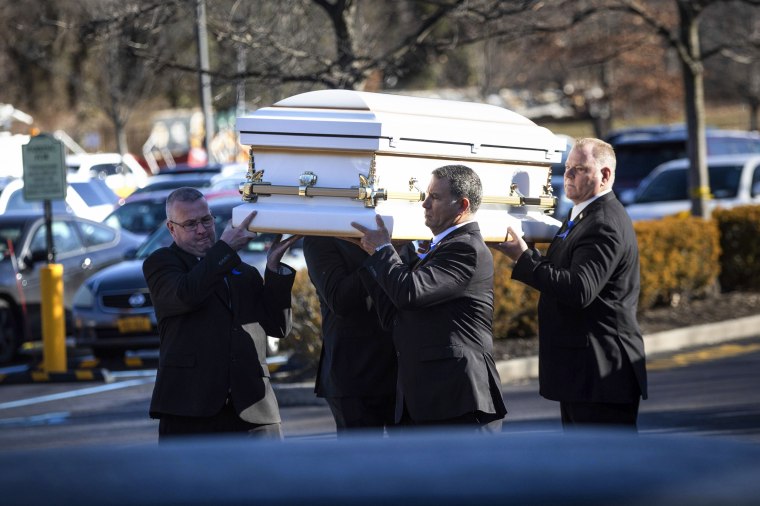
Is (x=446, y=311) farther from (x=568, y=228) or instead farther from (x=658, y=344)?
(x=658, y=344)

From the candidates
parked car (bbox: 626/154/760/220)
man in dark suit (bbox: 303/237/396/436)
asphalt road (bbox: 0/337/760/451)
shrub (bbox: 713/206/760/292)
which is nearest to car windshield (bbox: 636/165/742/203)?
parked car (bbox: 626/154/760/220)

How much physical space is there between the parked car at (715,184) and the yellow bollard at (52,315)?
372 inches

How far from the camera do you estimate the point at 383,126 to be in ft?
16.9

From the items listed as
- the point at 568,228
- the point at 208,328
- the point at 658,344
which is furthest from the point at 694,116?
the point at 208,328

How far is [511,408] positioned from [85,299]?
520cm

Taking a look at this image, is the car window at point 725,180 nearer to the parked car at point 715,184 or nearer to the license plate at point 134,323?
the parked car at point 715,184

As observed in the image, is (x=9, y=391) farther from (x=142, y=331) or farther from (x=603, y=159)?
(x=603, y=159)

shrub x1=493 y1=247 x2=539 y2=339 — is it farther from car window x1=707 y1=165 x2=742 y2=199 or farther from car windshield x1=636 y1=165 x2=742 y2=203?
car window x1=707 y1=165 x2=742 y2=199

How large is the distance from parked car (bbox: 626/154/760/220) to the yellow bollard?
9.44m

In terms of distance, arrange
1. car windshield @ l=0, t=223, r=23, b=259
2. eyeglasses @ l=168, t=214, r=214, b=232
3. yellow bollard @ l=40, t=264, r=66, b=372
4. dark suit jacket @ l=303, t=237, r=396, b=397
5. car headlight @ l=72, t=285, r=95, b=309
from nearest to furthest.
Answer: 1. eyeglasses @ l=168, t=214, r=214, b=232
2. dark suit jacket @ l=303, t=237, r=396, b=397
3. yellow bollard @ l=40, t=264, r=66, b=372
4. car headlight @ l=72, t=285, r=95, b=309
5. car windshield @ l=0, t=223, r=23, b=259

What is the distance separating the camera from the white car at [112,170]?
29.6 meters

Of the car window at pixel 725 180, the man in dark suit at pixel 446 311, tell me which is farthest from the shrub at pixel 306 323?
the car window at pixel 725 180

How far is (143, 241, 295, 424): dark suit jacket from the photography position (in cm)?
507

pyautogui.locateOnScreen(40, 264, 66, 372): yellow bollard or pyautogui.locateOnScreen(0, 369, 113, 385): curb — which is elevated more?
pyautogui.locateOnScreen(40, 264, 66, 372): yellow bollard
